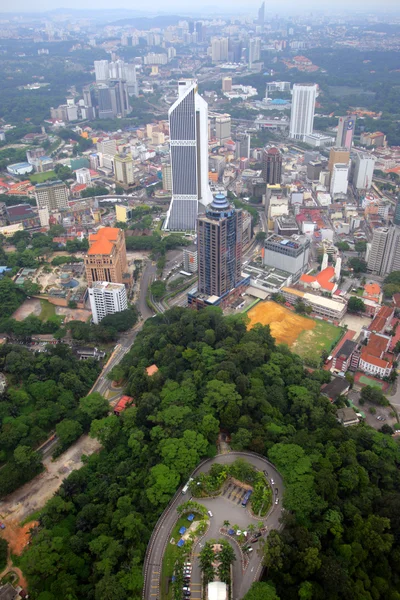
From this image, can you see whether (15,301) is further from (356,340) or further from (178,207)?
(356,340)

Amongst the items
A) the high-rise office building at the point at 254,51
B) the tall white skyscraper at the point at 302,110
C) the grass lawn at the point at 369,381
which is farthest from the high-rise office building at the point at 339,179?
the high-rise office building at the point at 254,51

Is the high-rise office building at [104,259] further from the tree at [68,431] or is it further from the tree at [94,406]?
the tree at [68,431]

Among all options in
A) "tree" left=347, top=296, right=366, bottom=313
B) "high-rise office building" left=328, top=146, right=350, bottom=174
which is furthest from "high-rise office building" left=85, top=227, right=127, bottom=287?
"high-rise office building" left=328, top=146, right=350, bottom=174

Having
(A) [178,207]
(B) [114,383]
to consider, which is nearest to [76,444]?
(B) [114,383]

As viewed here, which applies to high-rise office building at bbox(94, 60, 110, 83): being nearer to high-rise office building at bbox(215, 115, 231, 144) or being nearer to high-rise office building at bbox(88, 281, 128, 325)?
high-rise office building at bbox(215, 115, 231, 144)

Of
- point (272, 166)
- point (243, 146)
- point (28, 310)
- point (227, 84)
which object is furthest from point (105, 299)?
point (227, 84)

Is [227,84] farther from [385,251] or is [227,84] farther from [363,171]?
[385,251]
